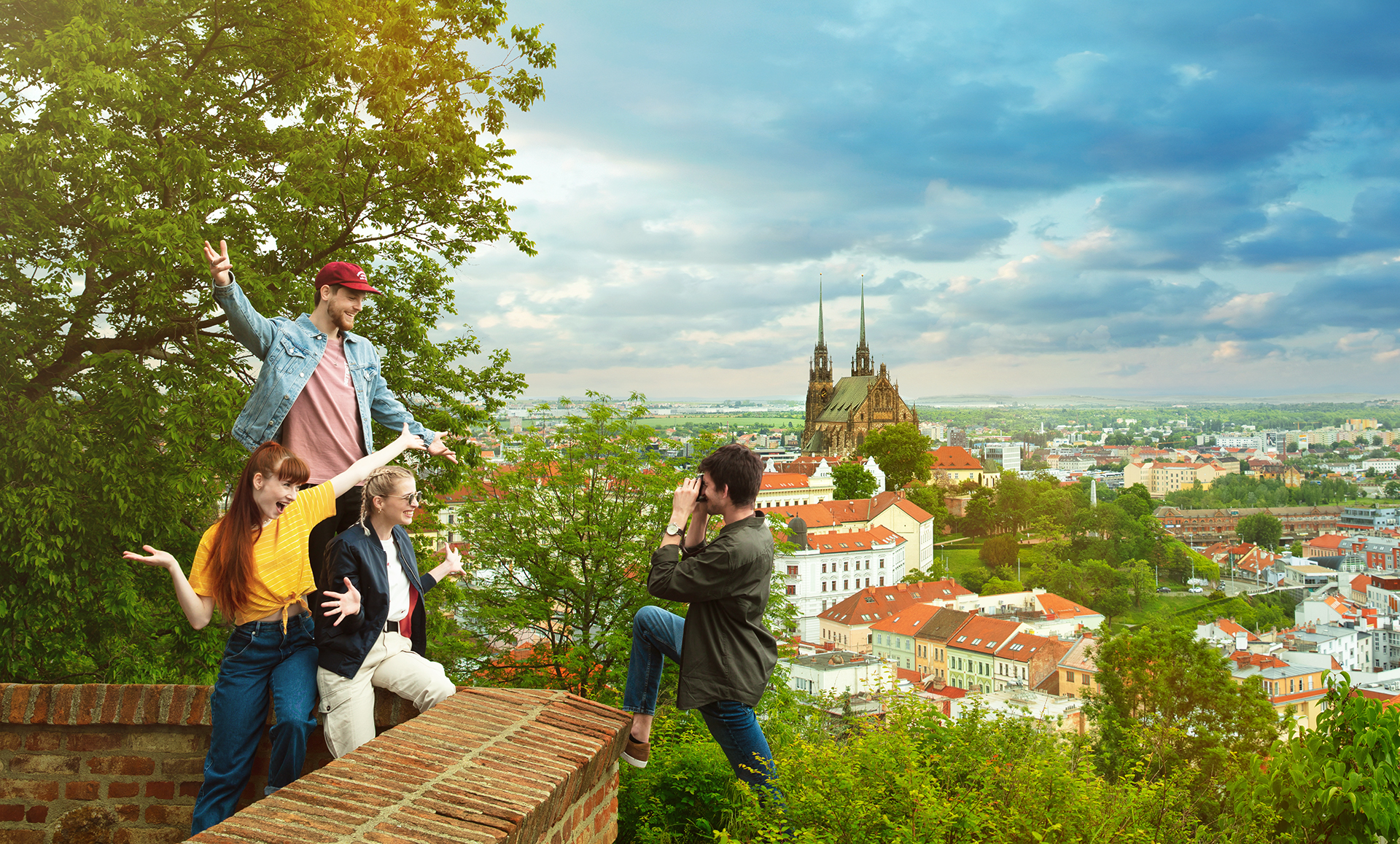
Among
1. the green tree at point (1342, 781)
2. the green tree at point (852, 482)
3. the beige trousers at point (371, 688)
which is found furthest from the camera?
the green tree at point (852, 482)

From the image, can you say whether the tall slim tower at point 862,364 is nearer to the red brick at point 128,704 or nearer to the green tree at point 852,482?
the green tree at point 852,482

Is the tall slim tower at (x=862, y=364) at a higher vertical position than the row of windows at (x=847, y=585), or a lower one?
higher

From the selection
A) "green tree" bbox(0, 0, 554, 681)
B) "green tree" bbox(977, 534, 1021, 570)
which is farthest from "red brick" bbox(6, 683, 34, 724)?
"green tree" bbox(977, 534, 1021, 570)

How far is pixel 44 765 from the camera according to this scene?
151 inches

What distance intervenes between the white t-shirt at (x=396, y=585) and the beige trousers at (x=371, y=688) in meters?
0.09

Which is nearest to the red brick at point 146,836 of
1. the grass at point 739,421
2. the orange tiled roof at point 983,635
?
the grass at point 739,421

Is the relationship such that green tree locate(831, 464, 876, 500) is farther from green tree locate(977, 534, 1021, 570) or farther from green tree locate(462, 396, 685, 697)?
green tree locate(462, 396, 685, 697)

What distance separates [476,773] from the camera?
2.93 metres

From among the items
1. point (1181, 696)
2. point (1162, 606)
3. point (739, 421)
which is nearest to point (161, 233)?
point (1181, 696)

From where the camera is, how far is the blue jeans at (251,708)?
334 centimetres

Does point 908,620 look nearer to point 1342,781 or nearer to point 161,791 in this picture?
point 1342,781

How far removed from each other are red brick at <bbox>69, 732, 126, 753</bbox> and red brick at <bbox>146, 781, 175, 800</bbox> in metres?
0.21

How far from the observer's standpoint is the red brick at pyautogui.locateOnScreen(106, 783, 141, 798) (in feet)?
12.5

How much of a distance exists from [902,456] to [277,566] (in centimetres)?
9541
